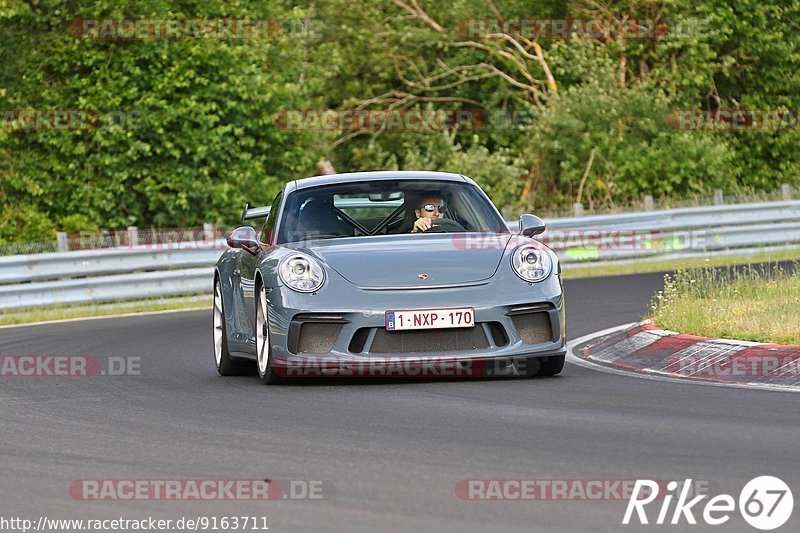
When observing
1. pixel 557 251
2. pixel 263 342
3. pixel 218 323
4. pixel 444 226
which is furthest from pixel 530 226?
pixel 557 251

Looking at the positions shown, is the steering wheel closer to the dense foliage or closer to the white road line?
the white road line

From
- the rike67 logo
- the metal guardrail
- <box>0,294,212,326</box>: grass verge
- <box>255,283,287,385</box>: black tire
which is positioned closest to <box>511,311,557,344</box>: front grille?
<box>255,283,287,385</box>: black tire

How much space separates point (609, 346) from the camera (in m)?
12.6

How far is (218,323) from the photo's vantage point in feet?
41.8

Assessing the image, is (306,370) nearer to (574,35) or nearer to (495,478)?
(495,478)

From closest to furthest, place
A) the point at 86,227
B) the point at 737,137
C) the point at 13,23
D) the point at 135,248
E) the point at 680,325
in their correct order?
the point at 680,325
the point at 135,248
the point at 86,227
the point at 13,23
the point at 737,137

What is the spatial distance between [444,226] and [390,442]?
391 cm

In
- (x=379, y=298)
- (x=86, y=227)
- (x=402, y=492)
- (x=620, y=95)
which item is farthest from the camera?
(x=620, y=95)

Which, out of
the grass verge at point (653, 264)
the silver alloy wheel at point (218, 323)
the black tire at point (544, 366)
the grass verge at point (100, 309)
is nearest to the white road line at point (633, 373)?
the black tire at point (544, 366)

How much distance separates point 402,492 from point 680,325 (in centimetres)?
602

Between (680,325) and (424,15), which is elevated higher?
(424,15)

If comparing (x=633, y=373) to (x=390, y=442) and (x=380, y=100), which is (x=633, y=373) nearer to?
(x=390, y=442)

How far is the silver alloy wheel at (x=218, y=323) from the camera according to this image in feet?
40.9

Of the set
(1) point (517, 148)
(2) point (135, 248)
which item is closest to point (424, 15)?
(1) point (517, 148)
